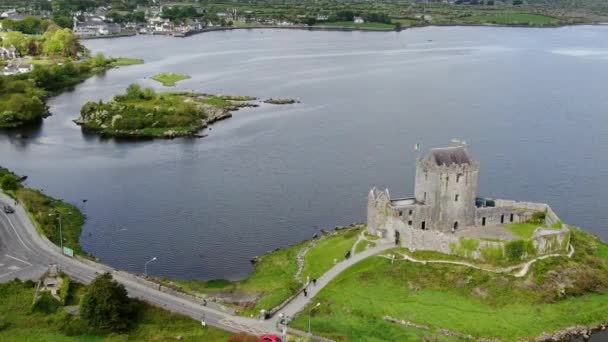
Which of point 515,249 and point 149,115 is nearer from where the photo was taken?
point 515,249

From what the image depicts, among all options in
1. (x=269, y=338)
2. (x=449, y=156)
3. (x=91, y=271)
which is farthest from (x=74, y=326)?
(x=449, y=156)

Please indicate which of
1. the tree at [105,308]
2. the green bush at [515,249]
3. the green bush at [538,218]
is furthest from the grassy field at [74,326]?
the green bush at [538,218]

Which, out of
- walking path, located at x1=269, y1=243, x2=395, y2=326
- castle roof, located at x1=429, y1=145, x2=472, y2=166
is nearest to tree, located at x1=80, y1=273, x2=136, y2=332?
walking path, located at x1=269, y1=243, x2=395, y2=326

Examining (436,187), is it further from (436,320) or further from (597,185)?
(597,185)

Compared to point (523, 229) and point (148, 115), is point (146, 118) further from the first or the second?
point (523, 229)

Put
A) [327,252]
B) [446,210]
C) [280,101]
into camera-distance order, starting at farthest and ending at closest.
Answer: [280,101], [327,252], [446,210]

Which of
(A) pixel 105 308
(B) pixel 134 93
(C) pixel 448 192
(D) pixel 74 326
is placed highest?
(C) pixel 448 192
